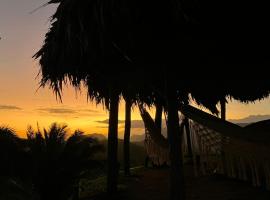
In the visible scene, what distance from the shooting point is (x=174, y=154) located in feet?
27.6

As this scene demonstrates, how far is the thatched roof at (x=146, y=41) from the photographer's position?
7508mm

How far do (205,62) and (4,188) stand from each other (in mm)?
5111

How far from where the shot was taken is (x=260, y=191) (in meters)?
9.42

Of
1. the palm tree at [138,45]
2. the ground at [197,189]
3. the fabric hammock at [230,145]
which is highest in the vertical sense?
the palm tree at [138,45]

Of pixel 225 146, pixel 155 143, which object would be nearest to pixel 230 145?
pixel 225 146

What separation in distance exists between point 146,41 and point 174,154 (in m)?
2.18

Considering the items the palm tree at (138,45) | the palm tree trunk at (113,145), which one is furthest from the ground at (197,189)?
the palm tree at (138,45)

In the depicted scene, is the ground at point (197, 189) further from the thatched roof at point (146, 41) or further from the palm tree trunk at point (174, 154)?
the thatched roof at point (146, 41)

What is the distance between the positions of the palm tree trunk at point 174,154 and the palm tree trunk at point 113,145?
2825mm

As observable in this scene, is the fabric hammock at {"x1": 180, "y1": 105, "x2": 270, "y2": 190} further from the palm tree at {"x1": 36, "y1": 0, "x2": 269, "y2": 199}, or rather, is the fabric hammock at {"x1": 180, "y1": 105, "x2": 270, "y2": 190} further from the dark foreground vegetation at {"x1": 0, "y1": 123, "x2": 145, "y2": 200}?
the dark foreground vegetation at {"x1": 0, "y1": 123, "x2": 145, "y2": 200}

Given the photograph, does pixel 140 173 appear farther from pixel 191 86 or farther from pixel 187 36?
pixel 187 36

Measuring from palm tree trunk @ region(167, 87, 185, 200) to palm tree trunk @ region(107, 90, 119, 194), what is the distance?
2825mm

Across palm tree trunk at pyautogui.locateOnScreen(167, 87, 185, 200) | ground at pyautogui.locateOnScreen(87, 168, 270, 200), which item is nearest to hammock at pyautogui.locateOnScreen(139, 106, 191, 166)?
ground at pyautogui.locateOnScreen(87, 168, 270, 200)

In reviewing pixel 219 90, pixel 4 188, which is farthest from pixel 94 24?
pixel 219 90
